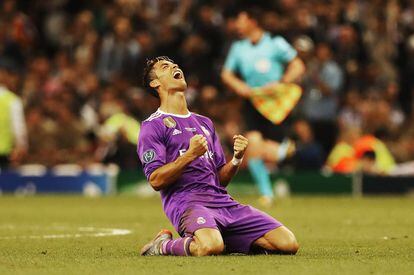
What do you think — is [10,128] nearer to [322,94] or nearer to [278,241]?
[322,94]

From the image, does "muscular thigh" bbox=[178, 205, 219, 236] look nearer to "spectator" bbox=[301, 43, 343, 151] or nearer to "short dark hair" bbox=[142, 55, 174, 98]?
"short dark hair" bbox=[142, 55, 174, 98]

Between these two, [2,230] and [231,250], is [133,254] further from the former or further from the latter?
[2,230]

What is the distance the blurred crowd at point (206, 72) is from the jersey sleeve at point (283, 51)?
12.9ft

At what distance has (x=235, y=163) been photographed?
28.9 ft

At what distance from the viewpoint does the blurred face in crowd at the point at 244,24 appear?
51.4ft

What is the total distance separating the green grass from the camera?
7.62m

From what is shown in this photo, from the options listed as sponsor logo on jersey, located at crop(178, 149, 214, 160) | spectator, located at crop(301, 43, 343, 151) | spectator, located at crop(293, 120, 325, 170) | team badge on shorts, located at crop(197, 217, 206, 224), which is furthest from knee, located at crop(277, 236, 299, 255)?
spectator, located at crop(301, 43, 343, 151)

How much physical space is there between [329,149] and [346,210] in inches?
236

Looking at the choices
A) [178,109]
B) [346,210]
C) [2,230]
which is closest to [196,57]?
[346,210]

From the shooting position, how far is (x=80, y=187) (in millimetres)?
20750

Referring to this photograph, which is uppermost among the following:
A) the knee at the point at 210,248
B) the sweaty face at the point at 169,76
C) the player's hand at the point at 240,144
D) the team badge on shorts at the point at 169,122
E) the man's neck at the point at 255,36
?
the sweaty face at the point at 169,76

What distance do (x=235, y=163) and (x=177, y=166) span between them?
1.98 ft

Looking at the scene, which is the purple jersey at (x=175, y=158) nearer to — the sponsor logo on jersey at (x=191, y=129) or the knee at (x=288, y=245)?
the sponsor logo on jersey at (x=191, y=129)

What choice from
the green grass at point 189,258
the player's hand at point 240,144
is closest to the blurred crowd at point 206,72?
the green grass at point 189,258
